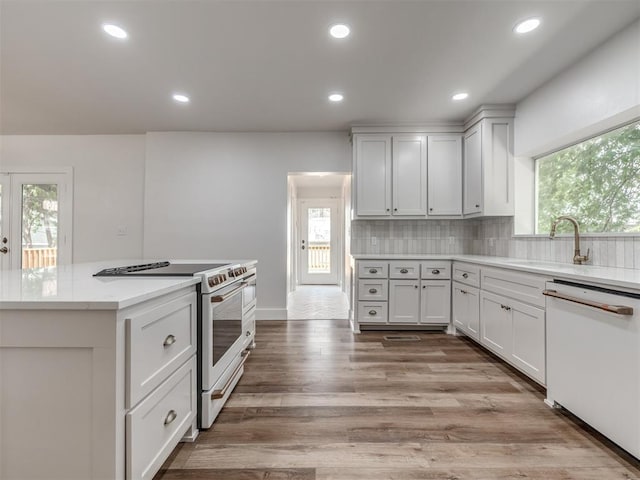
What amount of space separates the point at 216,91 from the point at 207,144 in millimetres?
1241

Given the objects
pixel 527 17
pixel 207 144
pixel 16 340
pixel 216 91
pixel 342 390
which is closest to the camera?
pixel 16 340

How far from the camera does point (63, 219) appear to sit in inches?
168

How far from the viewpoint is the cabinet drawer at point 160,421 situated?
1040 millimetres

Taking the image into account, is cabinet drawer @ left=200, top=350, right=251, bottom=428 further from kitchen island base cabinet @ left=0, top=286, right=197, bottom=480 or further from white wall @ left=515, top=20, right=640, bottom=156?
white wall @ left=515, top=20, right=640, bottom=156

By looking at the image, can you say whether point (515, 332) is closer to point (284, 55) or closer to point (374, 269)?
point (374, 269)

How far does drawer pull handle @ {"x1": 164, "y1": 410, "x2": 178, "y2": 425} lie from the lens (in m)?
1.28

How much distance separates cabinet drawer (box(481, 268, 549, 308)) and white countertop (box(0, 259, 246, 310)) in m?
2.18

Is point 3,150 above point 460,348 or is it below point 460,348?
above

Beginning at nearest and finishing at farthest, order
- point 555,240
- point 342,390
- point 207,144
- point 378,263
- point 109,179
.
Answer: point 342,390, point 555,240, point 378,263, point 207,144, point 109,179

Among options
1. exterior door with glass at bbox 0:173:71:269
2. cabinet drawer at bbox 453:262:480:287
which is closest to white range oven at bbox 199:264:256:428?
cabinet drawer at bbox 453:262:480:287

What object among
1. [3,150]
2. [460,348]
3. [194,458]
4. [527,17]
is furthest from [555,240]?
[3,150]

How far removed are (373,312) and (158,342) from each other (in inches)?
103

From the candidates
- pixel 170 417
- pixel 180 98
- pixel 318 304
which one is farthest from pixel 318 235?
pixel 170 417

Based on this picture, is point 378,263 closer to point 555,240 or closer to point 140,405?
point 555,240
